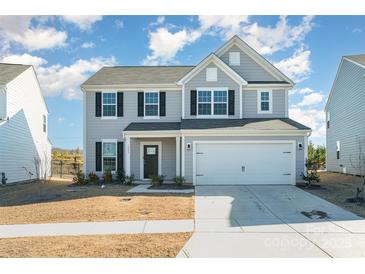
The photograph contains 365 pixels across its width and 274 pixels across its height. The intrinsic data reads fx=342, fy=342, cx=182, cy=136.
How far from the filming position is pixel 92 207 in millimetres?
10883

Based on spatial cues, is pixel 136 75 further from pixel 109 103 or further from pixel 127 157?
pixel 127 157

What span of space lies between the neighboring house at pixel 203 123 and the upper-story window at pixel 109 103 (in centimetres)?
6

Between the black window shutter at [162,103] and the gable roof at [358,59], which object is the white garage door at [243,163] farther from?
the gable roof at [358,59]

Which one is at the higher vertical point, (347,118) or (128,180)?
(347,118)

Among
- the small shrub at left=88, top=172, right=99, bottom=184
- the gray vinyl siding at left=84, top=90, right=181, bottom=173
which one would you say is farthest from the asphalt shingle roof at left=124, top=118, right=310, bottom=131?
the small shrub at left=88, top=172, right=99, bottom=184

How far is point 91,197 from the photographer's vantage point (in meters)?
13.0

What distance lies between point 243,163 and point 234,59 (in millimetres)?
6257

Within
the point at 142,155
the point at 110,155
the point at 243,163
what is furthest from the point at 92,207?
the point at 110,155

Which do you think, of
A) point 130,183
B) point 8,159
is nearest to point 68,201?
point 130,183

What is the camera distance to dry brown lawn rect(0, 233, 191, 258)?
614cm

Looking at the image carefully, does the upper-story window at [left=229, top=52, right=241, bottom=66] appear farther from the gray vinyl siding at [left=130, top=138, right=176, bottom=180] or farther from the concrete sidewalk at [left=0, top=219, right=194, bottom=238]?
the concrete sidewalk at [left=0, top=219, right=194, bottom=238]
